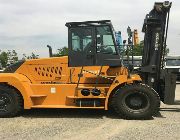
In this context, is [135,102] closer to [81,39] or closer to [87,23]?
[81,39]

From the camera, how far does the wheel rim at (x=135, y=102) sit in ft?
31.4

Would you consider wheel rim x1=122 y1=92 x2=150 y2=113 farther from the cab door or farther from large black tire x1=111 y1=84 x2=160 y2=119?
the cab door

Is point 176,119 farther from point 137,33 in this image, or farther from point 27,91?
point 27,91

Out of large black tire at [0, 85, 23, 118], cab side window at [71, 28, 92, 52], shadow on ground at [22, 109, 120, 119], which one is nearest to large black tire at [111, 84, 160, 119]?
shadow on ground at [22, 109, 120, 119]

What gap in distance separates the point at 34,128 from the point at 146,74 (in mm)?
3994

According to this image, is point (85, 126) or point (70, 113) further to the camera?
point (70, 113)

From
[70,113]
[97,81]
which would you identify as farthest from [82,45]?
[70,113]

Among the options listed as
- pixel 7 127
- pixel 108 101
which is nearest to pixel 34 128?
pixel 7 127

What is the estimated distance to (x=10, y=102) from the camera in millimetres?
10000

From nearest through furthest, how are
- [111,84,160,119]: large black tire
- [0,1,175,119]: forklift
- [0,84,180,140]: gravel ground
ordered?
1. [0,84,180,140]: gravel ground
2. [111,84,160,119]: large black tire
3. [0,1,175,119]: forklift

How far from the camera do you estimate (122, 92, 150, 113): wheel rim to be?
9578 millimetres

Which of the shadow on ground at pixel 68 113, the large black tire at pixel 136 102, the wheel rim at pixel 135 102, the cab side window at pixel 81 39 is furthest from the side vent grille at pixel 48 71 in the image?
the wheel rim at pixel 135 102

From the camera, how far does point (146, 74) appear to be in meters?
10.7

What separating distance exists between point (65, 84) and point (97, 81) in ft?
3.06
